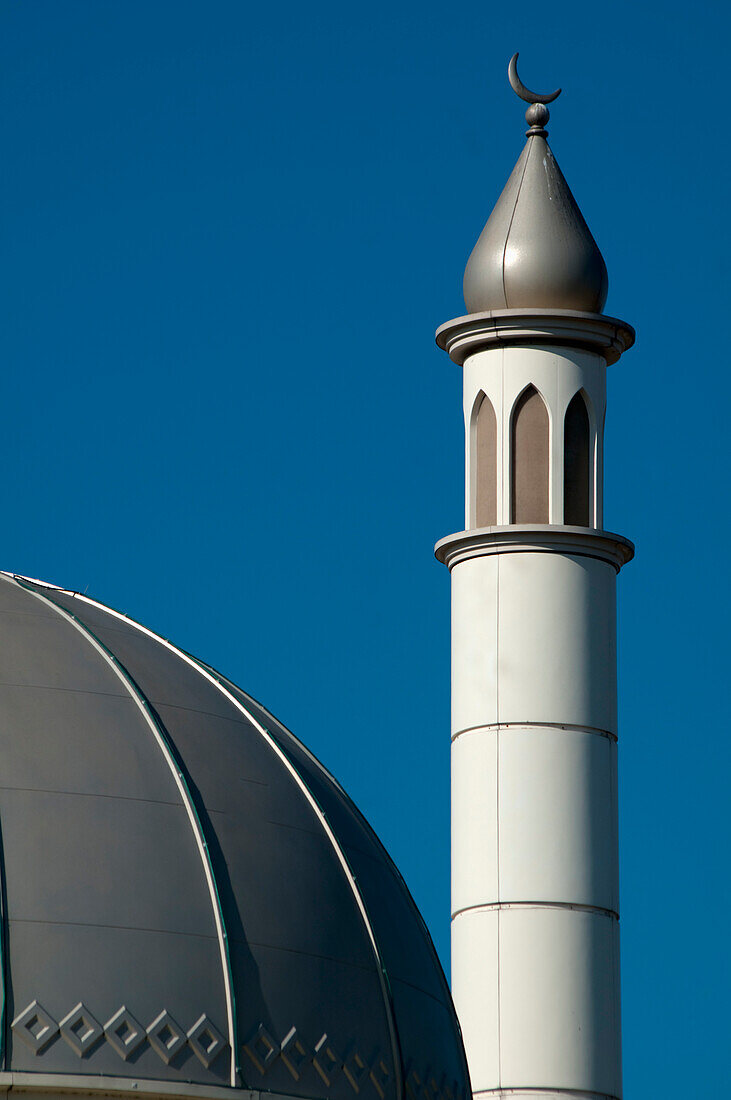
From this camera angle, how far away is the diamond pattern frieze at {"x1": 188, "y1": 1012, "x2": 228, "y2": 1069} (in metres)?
12.7

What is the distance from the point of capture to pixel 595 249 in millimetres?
31219

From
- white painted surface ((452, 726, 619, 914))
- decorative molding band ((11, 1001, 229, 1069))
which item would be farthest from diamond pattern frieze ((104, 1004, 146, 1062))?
white painted surface ((452, 726, 619, 914))

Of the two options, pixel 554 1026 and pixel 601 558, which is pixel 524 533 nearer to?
pixel 601 558

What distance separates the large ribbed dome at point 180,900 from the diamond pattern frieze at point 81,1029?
0.04 feet

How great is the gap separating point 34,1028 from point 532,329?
19.2m

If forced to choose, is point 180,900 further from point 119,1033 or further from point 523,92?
point 523,92

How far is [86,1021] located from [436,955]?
3349 millimetres

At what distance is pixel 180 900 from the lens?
13.1 meters

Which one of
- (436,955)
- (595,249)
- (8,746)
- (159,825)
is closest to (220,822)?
(159,825)

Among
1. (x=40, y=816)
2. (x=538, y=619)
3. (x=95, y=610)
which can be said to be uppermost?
(x=538, y=619)

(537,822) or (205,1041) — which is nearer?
(205,1041)

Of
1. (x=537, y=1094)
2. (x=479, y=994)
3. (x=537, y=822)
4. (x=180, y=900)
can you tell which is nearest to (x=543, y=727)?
(x=537, y=822)

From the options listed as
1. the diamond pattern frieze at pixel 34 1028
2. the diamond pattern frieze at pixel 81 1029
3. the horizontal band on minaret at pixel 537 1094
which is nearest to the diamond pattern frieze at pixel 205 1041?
the diamond pattern frieze at pixel 81 1029

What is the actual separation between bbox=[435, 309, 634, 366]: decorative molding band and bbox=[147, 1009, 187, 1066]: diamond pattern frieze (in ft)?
61.3
